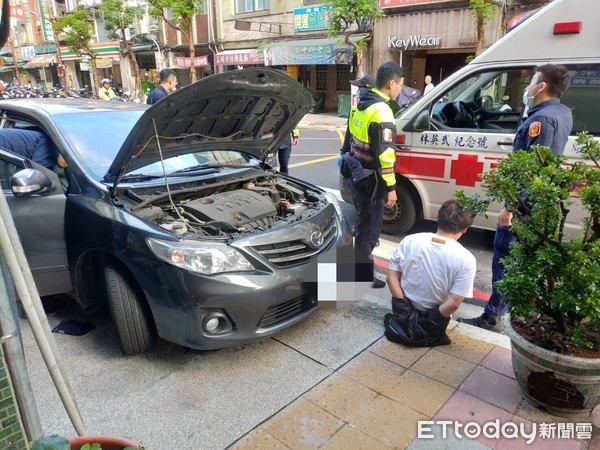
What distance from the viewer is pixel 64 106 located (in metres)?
3.84

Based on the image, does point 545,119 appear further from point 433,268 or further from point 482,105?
point 482,105

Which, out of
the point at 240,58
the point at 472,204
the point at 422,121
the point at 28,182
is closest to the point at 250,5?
the point at 240,58

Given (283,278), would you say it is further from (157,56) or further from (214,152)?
(157,56)

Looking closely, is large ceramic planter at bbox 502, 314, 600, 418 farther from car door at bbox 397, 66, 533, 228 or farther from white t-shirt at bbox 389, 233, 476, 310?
car door at bbox 397, 66, 533, 228

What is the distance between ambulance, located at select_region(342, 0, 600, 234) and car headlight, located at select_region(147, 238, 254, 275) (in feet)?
8.83

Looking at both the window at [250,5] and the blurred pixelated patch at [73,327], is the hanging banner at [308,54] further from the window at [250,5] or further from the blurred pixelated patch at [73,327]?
the blurred pixelated patch at [73,327]

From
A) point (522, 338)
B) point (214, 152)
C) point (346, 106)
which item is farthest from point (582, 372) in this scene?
point (346, 106)

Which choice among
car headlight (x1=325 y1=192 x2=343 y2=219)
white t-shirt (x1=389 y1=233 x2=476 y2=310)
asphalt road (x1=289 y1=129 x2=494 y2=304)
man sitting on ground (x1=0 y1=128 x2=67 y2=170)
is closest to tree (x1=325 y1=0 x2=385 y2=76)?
asphalt road (x1=289 y1=129 x2=494 y2=304)

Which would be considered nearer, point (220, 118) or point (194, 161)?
point (220, 118)

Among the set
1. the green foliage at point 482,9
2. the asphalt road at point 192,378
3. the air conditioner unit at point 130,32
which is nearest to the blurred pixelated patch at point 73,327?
the asphalt road at point 192,378

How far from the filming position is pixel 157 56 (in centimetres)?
2753

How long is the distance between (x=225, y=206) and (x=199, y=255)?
2.27ft

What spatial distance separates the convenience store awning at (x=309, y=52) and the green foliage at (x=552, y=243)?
1559 centimetres

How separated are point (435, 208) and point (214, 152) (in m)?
2.38
